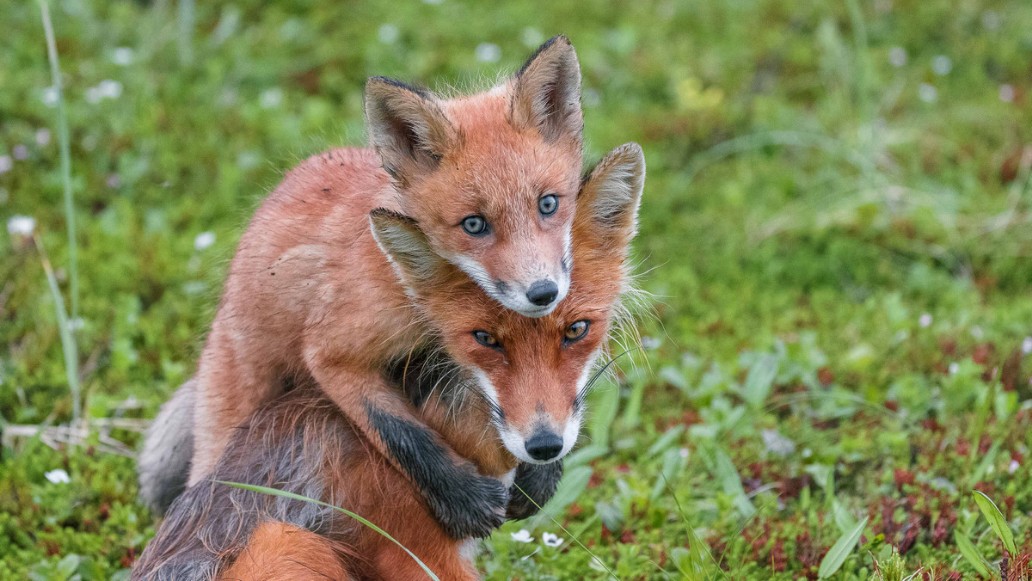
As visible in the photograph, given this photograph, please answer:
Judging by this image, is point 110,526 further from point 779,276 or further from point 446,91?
point 779,276

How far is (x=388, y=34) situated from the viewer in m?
9.90

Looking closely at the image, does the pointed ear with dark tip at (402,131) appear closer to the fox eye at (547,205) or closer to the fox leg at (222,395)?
the fox eye at (547,205)

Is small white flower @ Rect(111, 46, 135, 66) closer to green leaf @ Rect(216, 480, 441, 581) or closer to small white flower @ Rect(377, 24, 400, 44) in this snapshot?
small white flower @ Rect(377, 24, 400, 44)

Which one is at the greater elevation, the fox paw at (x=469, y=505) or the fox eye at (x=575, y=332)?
the fox eye at (x=575, y=332)

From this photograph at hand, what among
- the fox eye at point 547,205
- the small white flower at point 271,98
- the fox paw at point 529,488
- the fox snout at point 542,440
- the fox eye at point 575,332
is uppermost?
the fox eye at point 547,205

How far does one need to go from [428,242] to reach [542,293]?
1.91 ft

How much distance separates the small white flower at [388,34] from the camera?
9.83m

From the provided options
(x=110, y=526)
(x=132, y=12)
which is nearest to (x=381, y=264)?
(x=110, y=526)

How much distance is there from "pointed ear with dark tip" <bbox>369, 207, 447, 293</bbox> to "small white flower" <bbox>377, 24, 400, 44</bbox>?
224 inches

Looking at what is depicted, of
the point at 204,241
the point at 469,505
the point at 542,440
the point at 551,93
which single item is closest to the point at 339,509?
the point at 469,505

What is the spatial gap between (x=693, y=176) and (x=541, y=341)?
5298 millimetres

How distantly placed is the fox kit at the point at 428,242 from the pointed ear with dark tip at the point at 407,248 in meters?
0.07

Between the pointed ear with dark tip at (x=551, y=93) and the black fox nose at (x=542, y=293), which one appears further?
the pointed ear with dark tip at (x=551, y=93)

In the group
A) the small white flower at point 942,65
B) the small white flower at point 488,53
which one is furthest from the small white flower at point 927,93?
the small white flower at point 488,53
